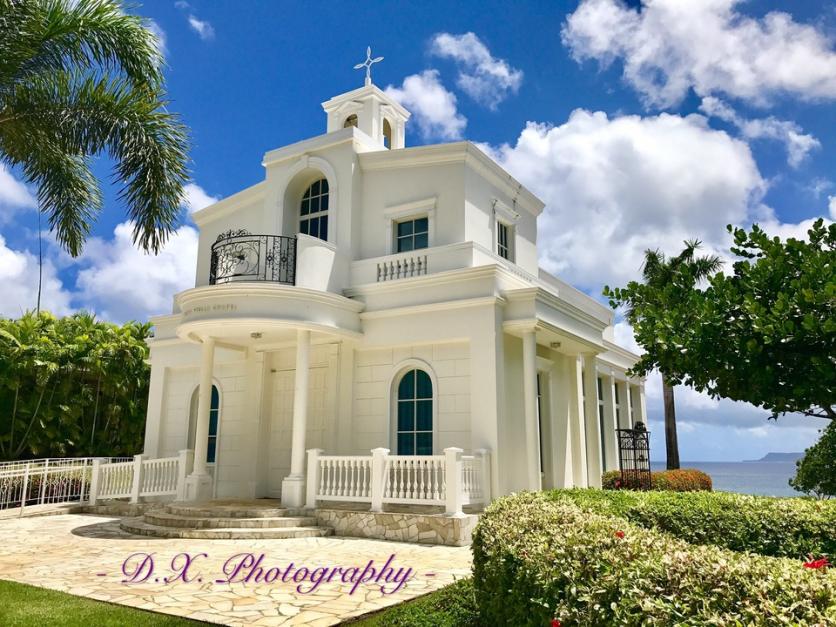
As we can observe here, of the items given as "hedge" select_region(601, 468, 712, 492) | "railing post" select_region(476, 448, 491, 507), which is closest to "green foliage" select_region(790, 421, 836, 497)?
"hedge" select_region(601, 468, 712, 492)

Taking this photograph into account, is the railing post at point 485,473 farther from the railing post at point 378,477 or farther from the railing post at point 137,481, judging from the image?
the railing post at point 137,481

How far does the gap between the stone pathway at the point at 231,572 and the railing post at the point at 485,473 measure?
1559 mm

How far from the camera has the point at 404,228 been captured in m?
15.2

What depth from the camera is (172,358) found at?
17.1m

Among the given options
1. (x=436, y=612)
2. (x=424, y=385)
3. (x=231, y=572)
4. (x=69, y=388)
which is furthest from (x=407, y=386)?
(x=69, y=388)

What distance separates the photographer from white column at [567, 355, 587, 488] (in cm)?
1464

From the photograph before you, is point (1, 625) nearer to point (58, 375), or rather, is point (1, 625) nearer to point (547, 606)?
point (547, 606)

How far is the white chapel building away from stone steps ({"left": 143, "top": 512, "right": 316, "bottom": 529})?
0.69 m

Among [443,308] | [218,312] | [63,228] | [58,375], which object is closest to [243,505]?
[218,312]

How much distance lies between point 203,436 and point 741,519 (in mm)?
10480

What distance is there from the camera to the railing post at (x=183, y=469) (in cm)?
1383

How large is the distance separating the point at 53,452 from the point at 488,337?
18152mm

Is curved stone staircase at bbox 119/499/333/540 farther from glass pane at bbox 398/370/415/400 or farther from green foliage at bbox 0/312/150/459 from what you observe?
green foliage at bbox 0/312/150/459

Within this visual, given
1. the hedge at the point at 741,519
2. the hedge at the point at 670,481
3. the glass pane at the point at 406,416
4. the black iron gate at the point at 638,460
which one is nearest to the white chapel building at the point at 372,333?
the glass pane at the point at 406,416
